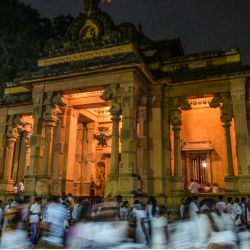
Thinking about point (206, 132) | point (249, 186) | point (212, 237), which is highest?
point (206, 132)

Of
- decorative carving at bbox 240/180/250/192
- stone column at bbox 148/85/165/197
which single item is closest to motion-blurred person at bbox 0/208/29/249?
stone column at bbox 148/85/165/197

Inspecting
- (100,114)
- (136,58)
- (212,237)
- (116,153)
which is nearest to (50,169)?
(116,153)

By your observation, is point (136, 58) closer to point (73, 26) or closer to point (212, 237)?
point (73, 26)

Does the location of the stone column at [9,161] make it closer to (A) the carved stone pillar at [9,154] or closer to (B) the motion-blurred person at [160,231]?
(A) the carved stone pillar at [9,154]

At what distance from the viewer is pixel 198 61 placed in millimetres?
16859

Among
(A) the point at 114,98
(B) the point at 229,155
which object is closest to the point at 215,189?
(B) the point at 229,155

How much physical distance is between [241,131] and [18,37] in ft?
82.8

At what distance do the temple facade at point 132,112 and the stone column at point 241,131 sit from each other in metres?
0.05

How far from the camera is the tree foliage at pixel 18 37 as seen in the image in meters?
28.9

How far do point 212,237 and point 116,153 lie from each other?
907 centimetres

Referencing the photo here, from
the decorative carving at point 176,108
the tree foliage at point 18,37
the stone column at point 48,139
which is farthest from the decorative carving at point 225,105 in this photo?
the tree foliage at point 18,37

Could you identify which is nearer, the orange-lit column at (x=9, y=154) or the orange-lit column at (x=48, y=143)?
the orange-lit column at (x=48, y=143)

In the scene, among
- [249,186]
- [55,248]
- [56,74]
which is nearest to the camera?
[55,248]

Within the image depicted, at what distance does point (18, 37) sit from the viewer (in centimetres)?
3019
